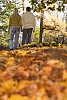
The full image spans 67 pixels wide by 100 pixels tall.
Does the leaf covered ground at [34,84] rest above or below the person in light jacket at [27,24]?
above

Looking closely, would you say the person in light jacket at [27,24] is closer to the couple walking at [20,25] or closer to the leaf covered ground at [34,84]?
the couple walking at [20,25]

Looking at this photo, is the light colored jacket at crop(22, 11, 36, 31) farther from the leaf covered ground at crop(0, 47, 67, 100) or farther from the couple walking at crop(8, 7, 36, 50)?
the leaf covered ground at crop(0, 47, 67, 100)

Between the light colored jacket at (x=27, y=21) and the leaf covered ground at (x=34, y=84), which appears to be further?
the light colored jacket at (x=27, y=21)

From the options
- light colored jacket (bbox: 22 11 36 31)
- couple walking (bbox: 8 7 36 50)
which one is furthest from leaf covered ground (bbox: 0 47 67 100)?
light colored jacket (bbox: 22 11 36 31)

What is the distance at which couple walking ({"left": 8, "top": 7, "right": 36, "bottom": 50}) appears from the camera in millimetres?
13438

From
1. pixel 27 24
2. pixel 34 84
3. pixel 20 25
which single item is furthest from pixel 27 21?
pixel 34 84

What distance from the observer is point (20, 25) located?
13.5 metres

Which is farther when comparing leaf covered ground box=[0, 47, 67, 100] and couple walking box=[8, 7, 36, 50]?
couple walking box=[8, 7, 36, 50]

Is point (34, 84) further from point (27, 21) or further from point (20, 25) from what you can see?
point (27, 21)

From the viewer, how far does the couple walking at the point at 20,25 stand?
44.1 feet

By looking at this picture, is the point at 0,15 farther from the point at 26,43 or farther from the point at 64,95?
the point at 64,95

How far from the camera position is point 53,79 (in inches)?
148

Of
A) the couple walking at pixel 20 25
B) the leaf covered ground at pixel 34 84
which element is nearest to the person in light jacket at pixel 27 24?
the couple walking at pixel 20 25

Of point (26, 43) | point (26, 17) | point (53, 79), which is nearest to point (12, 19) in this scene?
point (26, 17)
